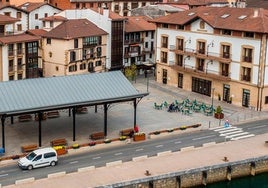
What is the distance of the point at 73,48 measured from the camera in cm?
10350

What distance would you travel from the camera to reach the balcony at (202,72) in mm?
93188

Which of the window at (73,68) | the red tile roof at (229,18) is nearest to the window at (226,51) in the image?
the red tile roof at (229,18)

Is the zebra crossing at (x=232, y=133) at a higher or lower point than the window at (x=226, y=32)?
lower

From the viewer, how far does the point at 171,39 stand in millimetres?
104688

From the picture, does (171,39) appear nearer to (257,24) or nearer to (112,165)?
(257,24)

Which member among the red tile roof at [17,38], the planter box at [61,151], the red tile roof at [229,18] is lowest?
the planter box at [61,151]

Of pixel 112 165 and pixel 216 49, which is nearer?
pixel 112 165

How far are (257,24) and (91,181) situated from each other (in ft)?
152

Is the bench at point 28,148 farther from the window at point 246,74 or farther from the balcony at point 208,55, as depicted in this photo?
the balcony at point 208,55

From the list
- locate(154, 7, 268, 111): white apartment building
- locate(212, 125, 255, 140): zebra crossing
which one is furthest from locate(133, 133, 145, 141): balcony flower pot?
locate(154, 7, 268, 111): white apartment building

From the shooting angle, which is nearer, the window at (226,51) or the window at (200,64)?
the window at (226,51)

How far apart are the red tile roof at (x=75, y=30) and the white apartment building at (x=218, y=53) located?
1330cm

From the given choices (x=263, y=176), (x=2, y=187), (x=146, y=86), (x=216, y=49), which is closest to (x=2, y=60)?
(x=146, y=86)

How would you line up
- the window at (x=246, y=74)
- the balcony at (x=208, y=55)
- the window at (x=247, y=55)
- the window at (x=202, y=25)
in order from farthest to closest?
the window at (x=202, y=25) < the balcony at (x=208, y=55) < the window at (x=246, y=74) < the window at (x=247, y=55)
